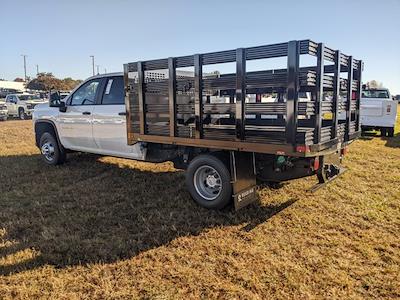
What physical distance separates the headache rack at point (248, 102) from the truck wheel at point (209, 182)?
0.28 meters

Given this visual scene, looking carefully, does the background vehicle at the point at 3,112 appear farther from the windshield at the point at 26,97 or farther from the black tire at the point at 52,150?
the black tire at the point at 52,150

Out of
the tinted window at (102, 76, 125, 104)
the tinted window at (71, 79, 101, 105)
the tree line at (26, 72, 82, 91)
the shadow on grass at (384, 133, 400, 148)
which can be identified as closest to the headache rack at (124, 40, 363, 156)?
the tinted window at (102, 76, 125, 104)

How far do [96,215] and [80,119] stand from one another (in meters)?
2.94

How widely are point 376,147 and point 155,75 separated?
788 centimetres

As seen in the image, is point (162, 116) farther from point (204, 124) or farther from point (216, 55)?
point (216, 55)

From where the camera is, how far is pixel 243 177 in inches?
183

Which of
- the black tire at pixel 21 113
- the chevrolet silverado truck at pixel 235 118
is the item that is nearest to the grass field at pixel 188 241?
the chevrolet silverado truck at pixel 235 118

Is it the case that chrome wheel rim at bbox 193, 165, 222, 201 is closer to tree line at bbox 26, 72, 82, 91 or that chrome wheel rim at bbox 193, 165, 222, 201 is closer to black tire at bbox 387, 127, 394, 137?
black tire at bbox 387, 127, 394, 137

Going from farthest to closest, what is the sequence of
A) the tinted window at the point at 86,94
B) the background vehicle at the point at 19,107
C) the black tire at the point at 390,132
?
1. the background vehicle at the point at 19,107
2. the black tire at the point at 390,132
3. the tinted window at the point at 86,94

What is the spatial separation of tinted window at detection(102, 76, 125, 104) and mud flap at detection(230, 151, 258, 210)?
2.69 meters

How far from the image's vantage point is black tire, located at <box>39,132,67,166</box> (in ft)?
25.3

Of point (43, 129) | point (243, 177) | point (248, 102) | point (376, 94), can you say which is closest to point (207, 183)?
point (243, 177)

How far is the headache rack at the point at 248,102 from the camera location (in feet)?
12.3

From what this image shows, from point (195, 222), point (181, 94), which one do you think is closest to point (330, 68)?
point (181, 94)
